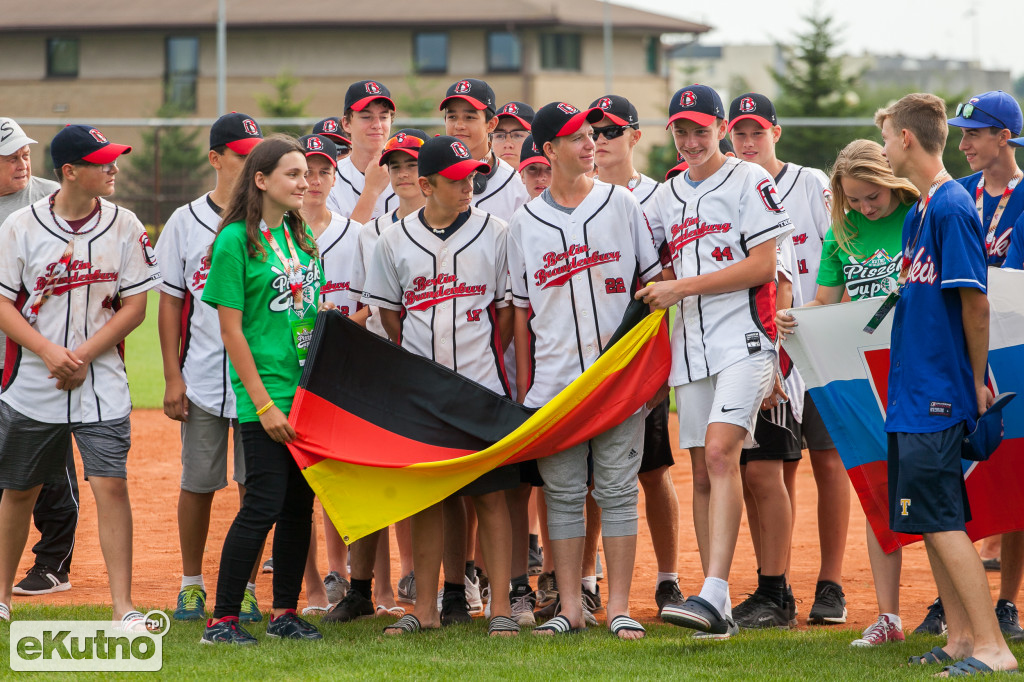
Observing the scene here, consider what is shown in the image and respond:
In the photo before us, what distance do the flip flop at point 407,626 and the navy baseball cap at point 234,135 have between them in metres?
2.57

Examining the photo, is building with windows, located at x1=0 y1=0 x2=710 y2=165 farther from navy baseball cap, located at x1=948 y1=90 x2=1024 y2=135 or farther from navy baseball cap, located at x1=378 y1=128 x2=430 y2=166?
navy baseball cap, located at x1=948 y1=90 x2=1024 y2=135

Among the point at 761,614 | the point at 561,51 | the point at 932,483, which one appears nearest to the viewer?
the point at 932,483

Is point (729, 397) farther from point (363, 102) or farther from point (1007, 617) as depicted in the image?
point (363, 102)

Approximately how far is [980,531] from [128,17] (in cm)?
4066

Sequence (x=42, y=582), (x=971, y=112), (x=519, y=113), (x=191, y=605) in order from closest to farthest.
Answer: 1. (x=971, y=112)
2. (x=191, y=605)
3. (x=42, y=582)
4. (x=519, y=113)

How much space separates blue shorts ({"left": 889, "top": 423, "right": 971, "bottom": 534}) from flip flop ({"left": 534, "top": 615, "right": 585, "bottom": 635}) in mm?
1624

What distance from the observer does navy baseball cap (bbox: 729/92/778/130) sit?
6547 millimetres

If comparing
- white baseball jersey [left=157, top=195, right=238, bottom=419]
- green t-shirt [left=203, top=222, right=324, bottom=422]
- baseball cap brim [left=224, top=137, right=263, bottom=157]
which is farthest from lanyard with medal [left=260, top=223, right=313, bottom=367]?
baseball cap brim [left=224, top=137, right=263, bottom=157]

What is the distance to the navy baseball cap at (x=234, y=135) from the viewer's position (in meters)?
5.96

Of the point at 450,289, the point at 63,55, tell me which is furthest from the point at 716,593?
the point at 63,55

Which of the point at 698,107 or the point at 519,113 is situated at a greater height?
the point at 519,113

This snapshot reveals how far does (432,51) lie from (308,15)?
4.52 metres

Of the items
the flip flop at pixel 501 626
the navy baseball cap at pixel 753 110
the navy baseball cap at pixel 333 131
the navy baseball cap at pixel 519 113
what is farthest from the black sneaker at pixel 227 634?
the navy baseball cap at pixel 519 113

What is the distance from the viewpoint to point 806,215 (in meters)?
6.44
